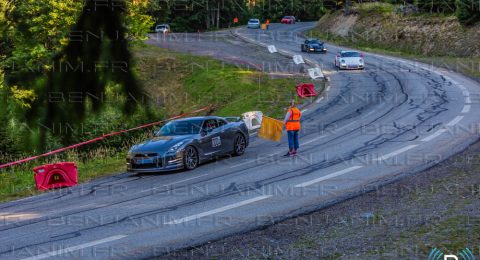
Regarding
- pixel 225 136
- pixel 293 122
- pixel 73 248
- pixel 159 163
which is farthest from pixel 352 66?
pixel 73 248

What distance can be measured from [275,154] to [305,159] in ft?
5.63

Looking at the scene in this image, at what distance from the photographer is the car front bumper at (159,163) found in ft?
54.1

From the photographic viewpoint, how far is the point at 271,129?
72.8 feet

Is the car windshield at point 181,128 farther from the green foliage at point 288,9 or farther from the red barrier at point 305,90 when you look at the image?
the green foliage at point 288,9

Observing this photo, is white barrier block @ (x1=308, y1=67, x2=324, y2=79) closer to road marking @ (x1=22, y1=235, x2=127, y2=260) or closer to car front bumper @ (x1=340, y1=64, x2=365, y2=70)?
car front bumper @ (x1=340, y1=64, x2=365, y2=70)

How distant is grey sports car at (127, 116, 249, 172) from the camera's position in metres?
16.6

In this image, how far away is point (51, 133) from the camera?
3096 millimetres

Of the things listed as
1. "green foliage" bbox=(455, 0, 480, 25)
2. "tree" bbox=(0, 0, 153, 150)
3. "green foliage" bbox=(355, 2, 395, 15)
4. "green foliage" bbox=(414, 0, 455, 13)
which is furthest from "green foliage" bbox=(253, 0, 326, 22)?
"tree" bbox=(0, 0, 153, 150)

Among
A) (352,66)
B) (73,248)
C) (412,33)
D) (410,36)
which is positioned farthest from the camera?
(410,36)

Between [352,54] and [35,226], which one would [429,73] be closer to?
[352,54]

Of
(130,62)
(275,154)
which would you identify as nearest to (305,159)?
(275,154)

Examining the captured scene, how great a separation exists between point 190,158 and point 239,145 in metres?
2.52

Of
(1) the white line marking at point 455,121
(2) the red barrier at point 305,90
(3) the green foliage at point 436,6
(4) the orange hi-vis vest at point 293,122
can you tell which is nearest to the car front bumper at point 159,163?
(4) the orange hi-vis vest at point 293,122

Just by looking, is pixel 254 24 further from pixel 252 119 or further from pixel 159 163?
pixel 159 163
